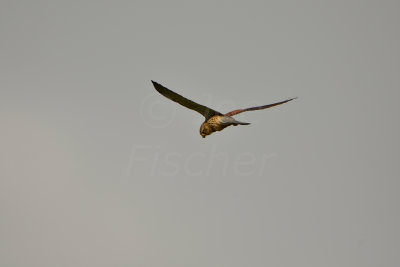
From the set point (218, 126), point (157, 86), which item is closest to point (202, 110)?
point (218, 126)

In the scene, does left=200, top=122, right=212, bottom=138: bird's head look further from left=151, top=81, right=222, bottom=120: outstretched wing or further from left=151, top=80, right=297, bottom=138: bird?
left=151, top=81, right=222, bottom=120: outstretched wing

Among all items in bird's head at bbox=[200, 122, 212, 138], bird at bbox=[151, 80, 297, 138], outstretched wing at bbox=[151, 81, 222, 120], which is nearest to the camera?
outstretched wing at bbox=[151, 81, 222, 120]

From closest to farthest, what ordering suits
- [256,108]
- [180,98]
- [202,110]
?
[256,108], [180,98], [202,110]

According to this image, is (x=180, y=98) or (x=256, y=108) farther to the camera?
(x=180, y=98)

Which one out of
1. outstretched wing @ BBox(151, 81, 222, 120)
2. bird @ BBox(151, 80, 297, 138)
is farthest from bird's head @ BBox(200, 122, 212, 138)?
outstretched wing @ BBox(151, 81, 222, 120)

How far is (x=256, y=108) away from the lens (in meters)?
10.5

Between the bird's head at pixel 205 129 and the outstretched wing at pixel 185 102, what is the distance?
228 millimetres

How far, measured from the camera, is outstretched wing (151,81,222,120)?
36.1 feet

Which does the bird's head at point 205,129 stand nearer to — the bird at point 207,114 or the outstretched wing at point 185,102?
the bird at point 207,114

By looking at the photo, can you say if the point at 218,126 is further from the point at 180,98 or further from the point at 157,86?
the point at 157,86

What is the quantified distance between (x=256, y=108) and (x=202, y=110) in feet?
6.81

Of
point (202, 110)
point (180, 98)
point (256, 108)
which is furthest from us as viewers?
point (202, 110)

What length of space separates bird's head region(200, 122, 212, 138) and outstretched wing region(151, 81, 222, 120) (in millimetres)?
228

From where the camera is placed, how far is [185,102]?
38.4 ft
